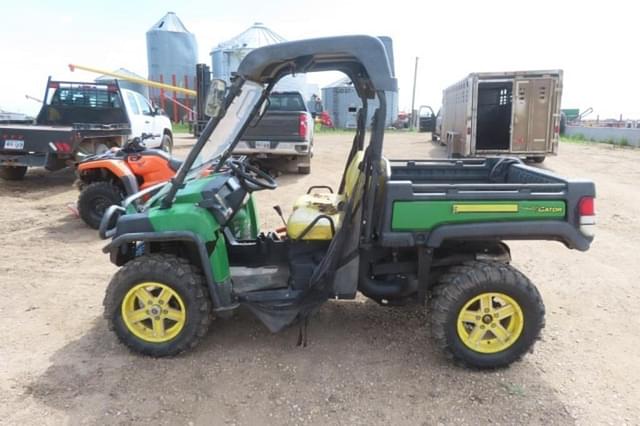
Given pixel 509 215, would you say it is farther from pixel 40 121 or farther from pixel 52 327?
pixel 40 121

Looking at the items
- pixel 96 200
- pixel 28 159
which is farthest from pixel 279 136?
pixel 28 159

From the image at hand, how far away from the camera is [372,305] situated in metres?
4.36

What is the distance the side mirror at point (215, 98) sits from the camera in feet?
10.3

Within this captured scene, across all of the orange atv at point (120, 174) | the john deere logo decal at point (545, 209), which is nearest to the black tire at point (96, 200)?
the orange atv at point (120, 174)

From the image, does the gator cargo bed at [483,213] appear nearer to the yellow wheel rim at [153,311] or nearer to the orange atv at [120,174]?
the yellow wheel rim at [153,311]

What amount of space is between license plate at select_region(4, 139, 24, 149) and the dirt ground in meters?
5.06

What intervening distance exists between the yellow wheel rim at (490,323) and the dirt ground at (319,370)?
0.66 ft

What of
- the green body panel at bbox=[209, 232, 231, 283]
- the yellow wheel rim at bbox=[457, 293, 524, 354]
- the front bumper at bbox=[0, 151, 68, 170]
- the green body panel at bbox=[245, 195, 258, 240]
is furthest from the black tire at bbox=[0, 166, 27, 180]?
the yellow wheel rim at bbox=[457, 293, 524, 354]

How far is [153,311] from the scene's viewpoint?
134 inches

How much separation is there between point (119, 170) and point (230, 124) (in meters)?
3.90

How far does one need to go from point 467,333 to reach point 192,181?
2.22 metres

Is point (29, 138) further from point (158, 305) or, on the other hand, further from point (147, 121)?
point (158, 305)

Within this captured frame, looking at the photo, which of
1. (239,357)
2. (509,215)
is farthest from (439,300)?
(239,357)

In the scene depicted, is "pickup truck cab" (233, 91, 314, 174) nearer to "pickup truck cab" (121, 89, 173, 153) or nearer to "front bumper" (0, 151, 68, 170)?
"pickup truck cab" (121, 89, 173, 153)
